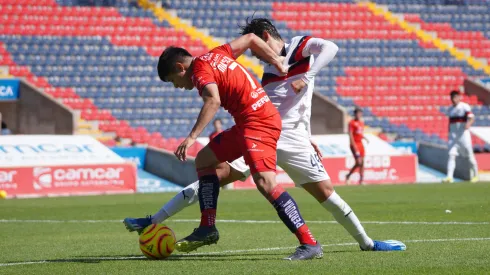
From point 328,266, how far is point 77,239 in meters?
4.13

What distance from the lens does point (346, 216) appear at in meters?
7.97

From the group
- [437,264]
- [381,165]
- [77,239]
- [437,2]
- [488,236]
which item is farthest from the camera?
[437,2]

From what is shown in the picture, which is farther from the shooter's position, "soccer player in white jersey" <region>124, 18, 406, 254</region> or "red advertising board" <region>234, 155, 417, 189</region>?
"red advertising board" <region>234, 155, 417, 189</region>

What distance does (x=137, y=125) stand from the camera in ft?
96.5

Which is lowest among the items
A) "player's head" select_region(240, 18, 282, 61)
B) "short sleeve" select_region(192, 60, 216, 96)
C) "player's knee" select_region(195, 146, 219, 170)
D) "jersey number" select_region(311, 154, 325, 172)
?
"player's knee" select_region(195, 146, 219, 170)

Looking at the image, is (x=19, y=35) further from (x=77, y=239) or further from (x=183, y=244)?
(x=183, y=244)

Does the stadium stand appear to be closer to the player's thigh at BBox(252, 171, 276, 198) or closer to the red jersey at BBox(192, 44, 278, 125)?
the red jersey at BBox(192, 44, 278, 125)

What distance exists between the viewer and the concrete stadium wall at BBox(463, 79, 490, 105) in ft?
113

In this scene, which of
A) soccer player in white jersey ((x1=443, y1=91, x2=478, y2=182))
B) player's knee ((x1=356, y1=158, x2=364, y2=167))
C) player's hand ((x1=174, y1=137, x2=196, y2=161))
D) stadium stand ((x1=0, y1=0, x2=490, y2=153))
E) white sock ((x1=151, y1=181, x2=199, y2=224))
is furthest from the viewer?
stadium stand ((x1=0, y1=0, x2=490, y2=153))

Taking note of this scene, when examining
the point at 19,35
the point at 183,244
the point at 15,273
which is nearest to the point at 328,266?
the point at 183,244

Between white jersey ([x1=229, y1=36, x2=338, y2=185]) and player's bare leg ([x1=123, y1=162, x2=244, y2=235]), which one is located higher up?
white jersey ([x1=229, y1=36, x2=338, y2=185])

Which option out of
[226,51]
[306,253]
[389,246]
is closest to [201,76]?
[226,51]

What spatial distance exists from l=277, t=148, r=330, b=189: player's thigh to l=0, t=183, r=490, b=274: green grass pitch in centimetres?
66

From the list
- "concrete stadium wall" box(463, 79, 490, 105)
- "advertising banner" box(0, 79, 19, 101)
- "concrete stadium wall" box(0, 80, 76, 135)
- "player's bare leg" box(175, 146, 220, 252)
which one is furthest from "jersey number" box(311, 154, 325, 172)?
"concrete stadium wall" box(463, 79, 490, 105)
